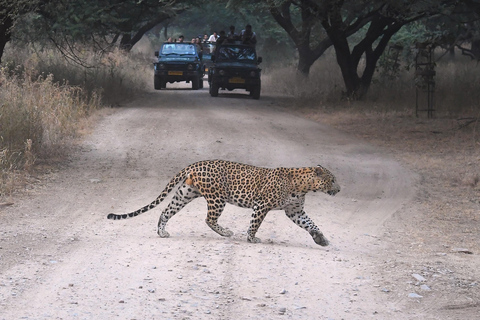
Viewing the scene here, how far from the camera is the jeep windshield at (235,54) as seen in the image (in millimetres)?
29984

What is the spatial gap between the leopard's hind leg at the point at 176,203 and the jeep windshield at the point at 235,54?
71.8 ft

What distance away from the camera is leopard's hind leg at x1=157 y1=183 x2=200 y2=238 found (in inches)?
331

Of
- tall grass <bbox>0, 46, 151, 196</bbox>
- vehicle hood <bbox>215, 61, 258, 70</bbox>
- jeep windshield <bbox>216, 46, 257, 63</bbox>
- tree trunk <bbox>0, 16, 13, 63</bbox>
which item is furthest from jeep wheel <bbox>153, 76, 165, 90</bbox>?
tree trunk <bbox>0, 16, 13, 63</bbox>

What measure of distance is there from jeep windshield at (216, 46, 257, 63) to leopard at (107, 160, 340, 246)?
71.9ft

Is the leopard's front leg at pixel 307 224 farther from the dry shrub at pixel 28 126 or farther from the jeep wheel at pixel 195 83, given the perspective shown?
the jeep wheel at pixel 195 83

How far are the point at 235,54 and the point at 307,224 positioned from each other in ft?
73.1

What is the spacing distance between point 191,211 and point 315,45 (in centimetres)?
2981

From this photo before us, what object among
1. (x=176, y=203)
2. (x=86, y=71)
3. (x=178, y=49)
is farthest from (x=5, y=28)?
(x=178, y=49)

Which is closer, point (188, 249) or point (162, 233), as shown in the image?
point (188, 249)

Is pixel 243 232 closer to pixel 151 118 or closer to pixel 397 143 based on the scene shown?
pixel 397 143

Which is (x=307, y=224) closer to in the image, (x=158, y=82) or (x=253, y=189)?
(x=253, y=189)

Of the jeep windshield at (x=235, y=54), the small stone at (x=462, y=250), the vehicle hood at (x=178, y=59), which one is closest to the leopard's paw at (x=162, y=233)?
the small stone at (x=462, y=250)

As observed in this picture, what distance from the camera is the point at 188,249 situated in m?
7.73

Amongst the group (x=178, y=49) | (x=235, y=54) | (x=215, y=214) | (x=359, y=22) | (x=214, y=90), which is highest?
(x=359, y=22)
